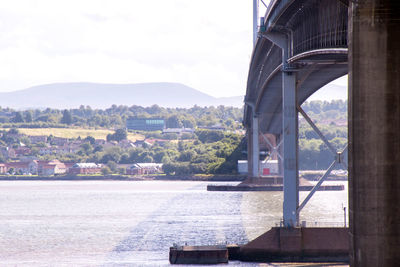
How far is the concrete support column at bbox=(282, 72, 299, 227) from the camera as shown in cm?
4431

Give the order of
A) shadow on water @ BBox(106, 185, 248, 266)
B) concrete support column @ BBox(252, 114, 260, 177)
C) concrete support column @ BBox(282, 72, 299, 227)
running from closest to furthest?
concrete support column @ BBox(282, 72, 299, 227) → shadow on water @ BBox(106, 185, 248, 266) → concrete support column @ BBox(252, 114, 260, 177)

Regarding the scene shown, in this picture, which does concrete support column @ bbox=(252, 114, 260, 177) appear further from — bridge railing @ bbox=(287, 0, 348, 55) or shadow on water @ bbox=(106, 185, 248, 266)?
bridge railing @ bbox=(287, 0, 348, 55)

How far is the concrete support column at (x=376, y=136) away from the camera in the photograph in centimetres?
2277

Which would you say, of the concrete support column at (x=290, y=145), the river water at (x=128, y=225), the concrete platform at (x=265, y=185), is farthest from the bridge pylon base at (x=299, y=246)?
the concrete platform at (x=265, y=185)

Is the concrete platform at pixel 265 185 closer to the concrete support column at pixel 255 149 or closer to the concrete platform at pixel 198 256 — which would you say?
the concrete support column at pixel 255 149

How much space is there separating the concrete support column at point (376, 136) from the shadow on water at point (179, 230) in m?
23.0

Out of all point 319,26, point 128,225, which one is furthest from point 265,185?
point 319,26

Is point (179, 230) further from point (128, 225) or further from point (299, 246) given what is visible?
point (299, 246)

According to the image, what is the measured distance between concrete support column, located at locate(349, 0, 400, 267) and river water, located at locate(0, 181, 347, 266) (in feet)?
61.4

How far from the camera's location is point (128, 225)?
70.8 meters

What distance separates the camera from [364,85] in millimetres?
23172

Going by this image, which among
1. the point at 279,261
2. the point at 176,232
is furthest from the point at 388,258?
the point at 176,232

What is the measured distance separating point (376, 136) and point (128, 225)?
49.6m

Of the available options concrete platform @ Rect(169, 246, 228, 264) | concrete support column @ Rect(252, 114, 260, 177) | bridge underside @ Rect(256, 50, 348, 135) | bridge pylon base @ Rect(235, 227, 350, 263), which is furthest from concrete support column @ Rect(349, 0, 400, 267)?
concrete support column @ Rect(252, 114, 260, 177)
